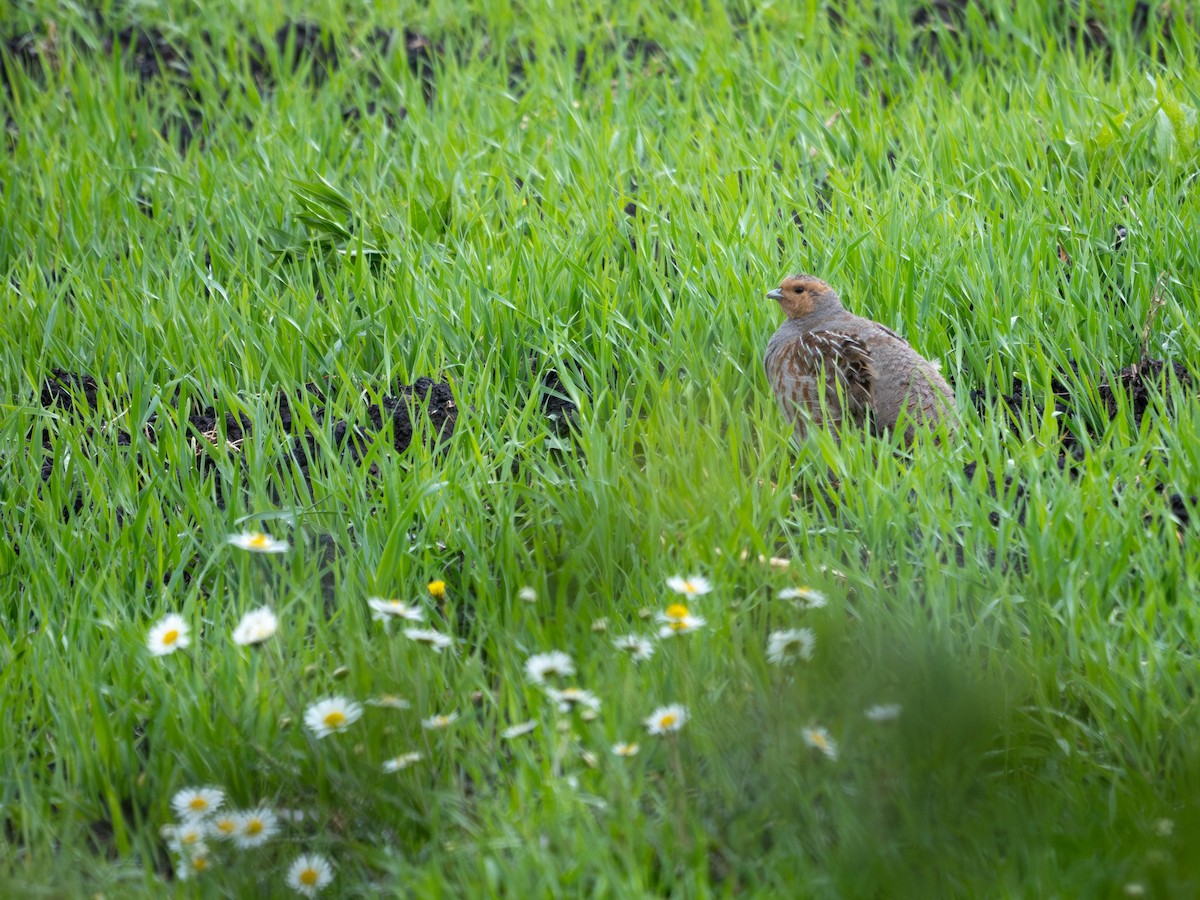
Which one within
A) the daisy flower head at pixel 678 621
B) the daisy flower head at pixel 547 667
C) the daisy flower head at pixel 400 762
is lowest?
the daisy flower head at pixel 400 762

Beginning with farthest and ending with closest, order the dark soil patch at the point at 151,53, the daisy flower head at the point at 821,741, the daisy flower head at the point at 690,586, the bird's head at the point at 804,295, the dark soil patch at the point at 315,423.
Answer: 1. the dark soil patch at the point at 151,53
2. the bird's head at the point at 804,295
3. the dark soil patch at the point at 315,423
4. the daisy flower head at the point at 690,586
5. the daisy flower head at the point at 821,741

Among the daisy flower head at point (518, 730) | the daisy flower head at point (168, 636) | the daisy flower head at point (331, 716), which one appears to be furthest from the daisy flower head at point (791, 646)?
the daisy flower head at point (168, 636)

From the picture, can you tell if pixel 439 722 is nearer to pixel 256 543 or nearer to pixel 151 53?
pixel 256 543

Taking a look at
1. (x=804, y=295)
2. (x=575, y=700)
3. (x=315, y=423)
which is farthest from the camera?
(x=804, y=295)

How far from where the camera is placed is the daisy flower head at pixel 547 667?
2.63 metres

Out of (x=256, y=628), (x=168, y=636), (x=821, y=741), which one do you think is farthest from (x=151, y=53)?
(x=821, y=741)

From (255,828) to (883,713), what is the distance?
1255mm

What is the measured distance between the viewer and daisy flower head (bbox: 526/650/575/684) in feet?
Answer: 8.62

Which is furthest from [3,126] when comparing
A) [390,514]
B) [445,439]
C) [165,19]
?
[390,514]

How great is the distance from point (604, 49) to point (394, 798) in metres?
5.30

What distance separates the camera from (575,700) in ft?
8.32

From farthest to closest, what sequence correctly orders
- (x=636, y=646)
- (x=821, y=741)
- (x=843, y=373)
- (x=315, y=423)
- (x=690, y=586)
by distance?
(x=843, y=373), (x=315, y=423), (x=690, y=586), (x=636, y=646), (x=821, y=741)

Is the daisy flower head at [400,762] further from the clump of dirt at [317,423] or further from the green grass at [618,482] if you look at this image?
the clump of dirt at [317,423]

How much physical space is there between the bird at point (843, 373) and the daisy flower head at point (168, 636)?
6.12 ft
